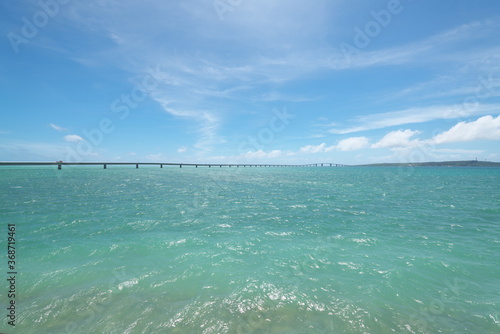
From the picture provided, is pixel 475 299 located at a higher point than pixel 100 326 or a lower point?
lower

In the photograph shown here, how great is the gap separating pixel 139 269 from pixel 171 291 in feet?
8.54

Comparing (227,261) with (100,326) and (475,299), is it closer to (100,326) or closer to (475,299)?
(100,326)

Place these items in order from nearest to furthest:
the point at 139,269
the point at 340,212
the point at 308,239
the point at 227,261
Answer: the point at 139,269 < the point at 227,261 < the point at 308,239 < the point at 340,212

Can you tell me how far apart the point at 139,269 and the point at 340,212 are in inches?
713

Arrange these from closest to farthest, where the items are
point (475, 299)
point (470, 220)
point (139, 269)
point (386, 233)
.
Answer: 1. point (475, 299)
2. point (139, 269)
3. point (386, 233)
4. point (470, 220)

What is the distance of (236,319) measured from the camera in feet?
20.7

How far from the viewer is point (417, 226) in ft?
53.2

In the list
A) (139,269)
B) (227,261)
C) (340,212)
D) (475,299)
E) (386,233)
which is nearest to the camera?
(475,299)

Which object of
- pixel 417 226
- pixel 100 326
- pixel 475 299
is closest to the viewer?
pixel 100 326

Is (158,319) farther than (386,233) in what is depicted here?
No

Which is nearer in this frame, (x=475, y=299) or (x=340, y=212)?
(x=475, y=299)

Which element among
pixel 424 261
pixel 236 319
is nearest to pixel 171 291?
pixel 236 319

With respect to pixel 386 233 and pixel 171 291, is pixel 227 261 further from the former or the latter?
pixel 386 233

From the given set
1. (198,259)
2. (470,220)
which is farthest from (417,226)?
(198,259)
